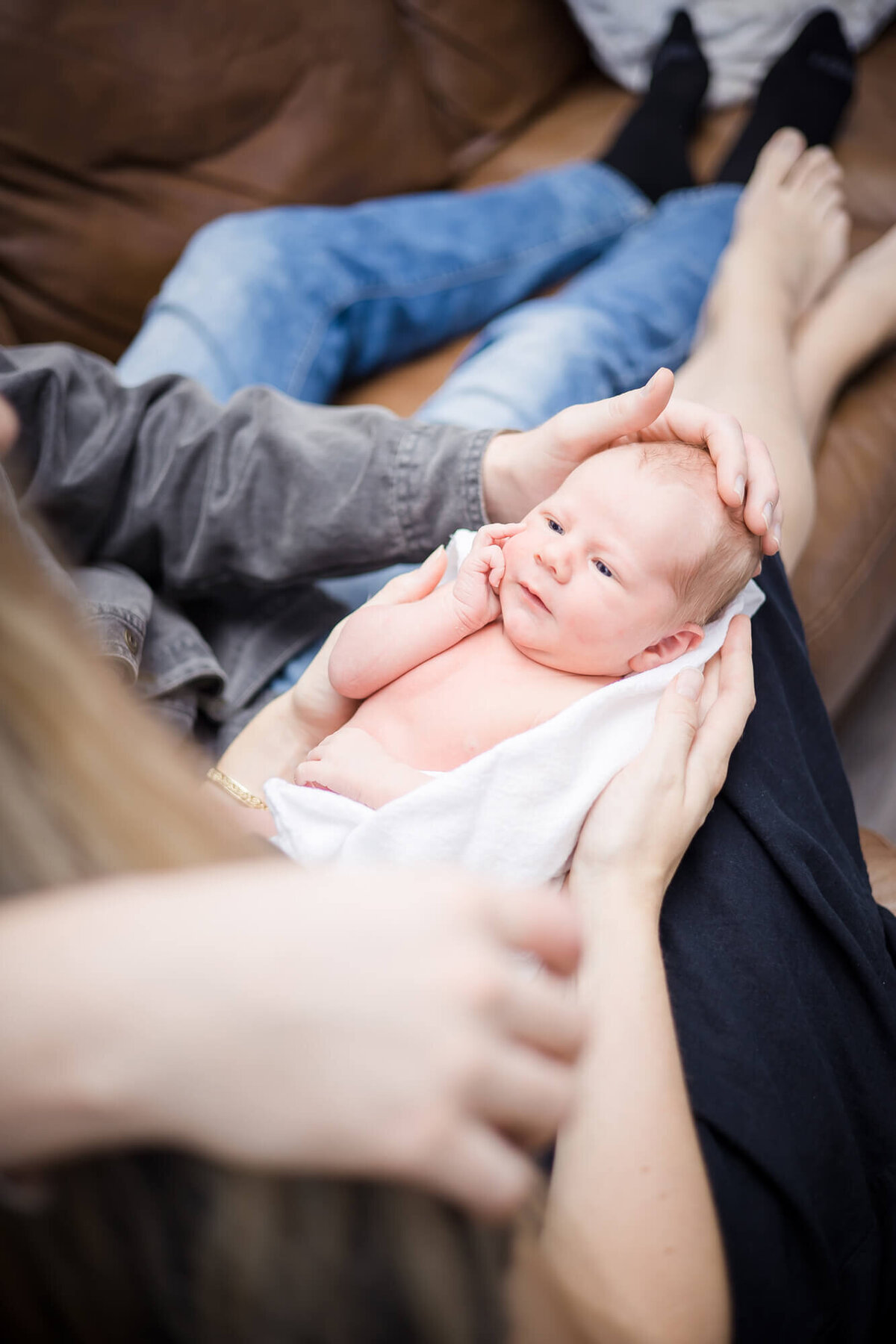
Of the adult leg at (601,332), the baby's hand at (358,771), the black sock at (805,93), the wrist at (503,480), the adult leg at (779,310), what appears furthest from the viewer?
the black sock at (805,93)

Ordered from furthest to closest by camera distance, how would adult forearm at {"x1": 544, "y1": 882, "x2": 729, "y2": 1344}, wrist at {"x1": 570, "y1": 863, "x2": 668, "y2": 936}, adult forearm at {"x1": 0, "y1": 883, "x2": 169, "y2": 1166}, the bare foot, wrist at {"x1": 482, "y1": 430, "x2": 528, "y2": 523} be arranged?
1. the bare foot
2. wrist at {"x1": 482, "y1": 430, "x2": 528, "y2": 523}
3. wrist at {"x1": 570, "y1": 863, "x2": 668, "y2": 936}
4. adult forearm at {"x1": 544, "y1": 882, "x2": 729, "y2": 1344}
5. adult forearm at {"x1": 0, "y1": 883, "x2": 169, "y2": 1166}

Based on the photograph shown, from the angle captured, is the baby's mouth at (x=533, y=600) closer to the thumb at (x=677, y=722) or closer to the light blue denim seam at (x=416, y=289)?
the thumb at (x=677, y=722)

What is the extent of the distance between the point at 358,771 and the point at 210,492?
375 mm

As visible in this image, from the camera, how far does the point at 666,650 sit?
33.5 inches

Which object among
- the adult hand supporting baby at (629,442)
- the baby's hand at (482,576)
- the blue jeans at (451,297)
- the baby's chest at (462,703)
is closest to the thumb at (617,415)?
the adult hand supporting baby at (629,442)

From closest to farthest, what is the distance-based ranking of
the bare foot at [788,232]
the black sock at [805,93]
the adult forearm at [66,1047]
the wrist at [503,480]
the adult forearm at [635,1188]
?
the adult forearm at [66,1047]
the adult forearm at [635,1188]
the wrist at [503,480]
the bare foot at [788,232]
the black sock at [805,93]

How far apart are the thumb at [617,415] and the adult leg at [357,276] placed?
606 mm

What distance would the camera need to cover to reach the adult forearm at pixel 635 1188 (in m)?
0.49

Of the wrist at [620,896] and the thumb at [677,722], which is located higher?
→ the thumb at [677,722]

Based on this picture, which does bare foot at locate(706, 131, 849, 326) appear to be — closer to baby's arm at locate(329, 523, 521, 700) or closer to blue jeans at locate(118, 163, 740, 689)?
blue jeans at locate(118, 163, 740, 689)

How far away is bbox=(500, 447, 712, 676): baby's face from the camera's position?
2.58ft

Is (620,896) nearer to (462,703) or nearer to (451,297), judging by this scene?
(462,703)

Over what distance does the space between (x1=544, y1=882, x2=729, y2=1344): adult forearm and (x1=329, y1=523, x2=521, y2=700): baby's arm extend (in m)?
0.34

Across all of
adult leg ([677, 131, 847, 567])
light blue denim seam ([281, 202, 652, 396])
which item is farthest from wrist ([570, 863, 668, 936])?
light blue denim seam ([281, 202, 652, 396])
